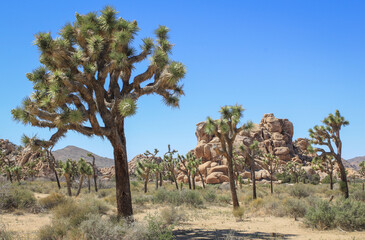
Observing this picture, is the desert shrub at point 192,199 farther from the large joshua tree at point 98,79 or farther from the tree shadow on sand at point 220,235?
the large joshua tree at point 98,79

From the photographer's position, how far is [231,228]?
12.2 m

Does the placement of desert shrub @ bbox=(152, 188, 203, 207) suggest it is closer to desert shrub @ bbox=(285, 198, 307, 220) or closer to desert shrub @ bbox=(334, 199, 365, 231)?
desert shrub @ bbox=(285, 198, 307, 220)

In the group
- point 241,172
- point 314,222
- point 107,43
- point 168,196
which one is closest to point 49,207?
point 168,196

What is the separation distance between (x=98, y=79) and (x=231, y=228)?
7.87m

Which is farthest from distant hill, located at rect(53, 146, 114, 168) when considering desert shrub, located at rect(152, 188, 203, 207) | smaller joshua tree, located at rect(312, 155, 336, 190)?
desert shrub, located at rect(152, 188, 203, 207)

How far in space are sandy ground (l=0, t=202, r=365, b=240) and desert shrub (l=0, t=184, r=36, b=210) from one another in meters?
1.08

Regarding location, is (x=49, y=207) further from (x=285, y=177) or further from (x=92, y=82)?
(x=285, y=177)

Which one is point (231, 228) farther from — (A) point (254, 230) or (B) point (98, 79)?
(B) point (98, 79)

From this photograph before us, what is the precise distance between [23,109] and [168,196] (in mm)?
15006

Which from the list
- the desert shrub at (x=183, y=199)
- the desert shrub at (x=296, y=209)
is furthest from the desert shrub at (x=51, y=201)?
the desert shrub at (x=296, y=209)

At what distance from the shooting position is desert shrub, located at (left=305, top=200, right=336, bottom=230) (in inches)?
434

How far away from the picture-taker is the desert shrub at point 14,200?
15.8 m

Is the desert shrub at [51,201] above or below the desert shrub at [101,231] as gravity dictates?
below

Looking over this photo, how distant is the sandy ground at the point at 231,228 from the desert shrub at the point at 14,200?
108 cm
